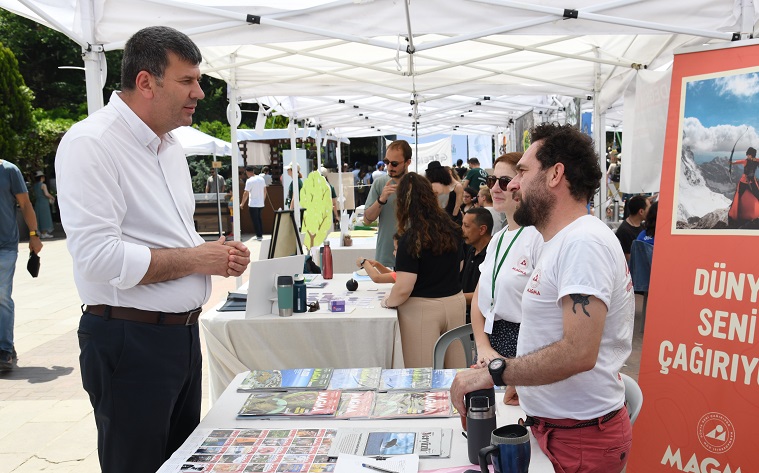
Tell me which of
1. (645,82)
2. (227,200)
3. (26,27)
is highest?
(26,27)

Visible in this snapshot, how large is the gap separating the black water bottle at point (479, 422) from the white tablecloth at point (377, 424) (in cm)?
8

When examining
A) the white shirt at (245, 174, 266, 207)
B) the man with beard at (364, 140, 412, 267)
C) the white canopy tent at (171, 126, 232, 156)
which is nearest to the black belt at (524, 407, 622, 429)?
the man with beard at (364, 140, 412, 267)

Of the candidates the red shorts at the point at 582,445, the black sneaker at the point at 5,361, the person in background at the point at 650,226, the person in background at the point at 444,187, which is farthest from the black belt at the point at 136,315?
the person in background at the point at 444,187

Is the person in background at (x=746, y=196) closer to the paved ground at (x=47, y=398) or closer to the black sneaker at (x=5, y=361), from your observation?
the paved ground at (x=47, y=398)

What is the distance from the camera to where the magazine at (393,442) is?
78.9 inches

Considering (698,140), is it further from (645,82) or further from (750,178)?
(645,82)

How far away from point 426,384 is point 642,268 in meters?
4.72

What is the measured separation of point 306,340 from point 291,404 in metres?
1.77

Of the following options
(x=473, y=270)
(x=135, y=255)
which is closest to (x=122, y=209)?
(x=135, y=255)

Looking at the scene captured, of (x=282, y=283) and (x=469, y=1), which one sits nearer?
(x=469, y=1)

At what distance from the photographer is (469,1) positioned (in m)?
3.82

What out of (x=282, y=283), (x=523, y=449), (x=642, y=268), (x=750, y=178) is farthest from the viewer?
(x=642, y=268)

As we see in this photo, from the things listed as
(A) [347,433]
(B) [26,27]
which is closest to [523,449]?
(A) [347,433]

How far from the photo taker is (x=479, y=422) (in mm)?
1892
